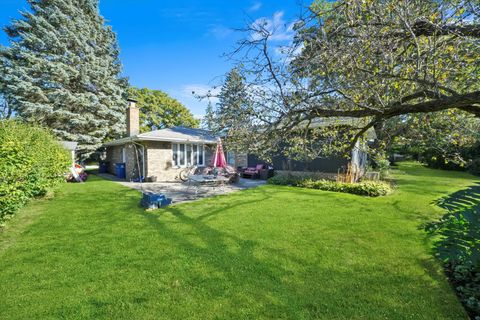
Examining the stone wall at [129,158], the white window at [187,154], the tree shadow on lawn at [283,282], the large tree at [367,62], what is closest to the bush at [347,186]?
the large tree at [367,62]

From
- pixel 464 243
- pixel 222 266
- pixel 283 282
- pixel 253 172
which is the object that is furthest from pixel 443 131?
pixel 253 172

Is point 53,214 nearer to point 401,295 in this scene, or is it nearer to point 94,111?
point 401,295

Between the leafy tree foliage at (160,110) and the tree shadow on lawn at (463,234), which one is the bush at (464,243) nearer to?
the tree shadow on lawn at (463,234)

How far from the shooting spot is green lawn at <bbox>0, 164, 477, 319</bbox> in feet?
9.21

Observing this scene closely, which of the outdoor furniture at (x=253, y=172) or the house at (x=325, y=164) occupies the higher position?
the house at (x=325, y=164)

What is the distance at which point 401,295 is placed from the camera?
3.05 meters

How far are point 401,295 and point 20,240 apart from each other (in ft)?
24.5

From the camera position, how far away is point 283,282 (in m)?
3.34

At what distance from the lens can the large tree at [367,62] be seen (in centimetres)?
323

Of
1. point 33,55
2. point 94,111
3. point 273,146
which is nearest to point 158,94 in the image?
point 94,111

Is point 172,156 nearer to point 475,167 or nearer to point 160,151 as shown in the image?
point 160,151

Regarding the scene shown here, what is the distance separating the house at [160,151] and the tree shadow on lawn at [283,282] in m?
10.1

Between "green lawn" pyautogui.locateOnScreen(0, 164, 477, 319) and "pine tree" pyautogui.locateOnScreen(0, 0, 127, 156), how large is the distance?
52.3ft

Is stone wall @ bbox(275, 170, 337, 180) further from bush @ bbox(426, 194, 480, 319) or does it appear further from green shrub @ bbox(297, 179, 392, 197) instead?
bush @ bbox(426, 194, 480, 319)
